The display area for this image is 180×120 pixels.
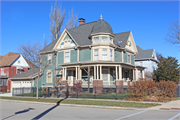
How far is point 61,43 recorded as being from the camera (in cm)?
2977

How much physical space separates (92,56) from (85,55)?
1334 mm

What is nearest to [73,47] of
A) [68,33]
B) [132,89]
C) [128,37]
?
[68,33]

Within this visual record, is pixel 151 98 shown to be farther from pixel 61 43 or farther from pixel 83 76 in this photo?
pixel 61 43

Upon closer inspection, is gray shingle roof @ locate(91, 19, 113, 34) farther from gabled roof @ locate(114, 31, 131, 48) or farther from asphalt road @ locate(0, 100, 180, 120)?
asphalt road @ locate(0, 100, 180, 120)

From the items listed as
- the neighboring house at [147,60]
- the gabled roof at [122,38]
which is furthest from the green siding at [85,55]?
the neighboring house at [147,60]

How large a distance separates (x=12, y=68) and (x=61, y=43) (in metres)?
18.8

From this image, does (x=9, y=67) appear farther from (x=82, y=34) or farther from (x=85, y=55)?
(x=85, y=55)

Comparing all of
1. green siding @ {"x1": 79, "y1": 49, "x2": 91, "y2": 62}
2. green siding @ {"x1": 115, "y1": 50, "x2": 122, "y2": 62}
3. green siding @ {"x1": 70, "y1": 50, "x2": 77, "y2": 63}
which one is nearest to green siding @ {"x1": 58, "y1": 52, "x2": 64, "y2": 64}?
green siding @ {"x1": 70, "y1": 50, "x2": 77, "y2": 63}

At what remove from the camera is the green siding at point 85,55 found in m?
27.1

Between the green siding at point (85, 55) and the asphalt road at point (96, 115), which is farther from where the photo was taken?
the green siding at point (85, 55)

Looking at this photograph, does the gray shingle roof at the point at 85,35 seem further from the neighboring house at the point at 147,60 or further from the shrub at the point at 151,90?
the neighboring house at the point at 147,60

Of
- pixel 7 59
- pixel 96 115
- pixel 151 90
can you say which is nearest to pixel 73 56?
pixel 151 90

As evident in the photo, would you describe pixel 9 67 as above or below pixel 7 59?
below

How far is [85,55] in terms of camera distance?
27406 mm
